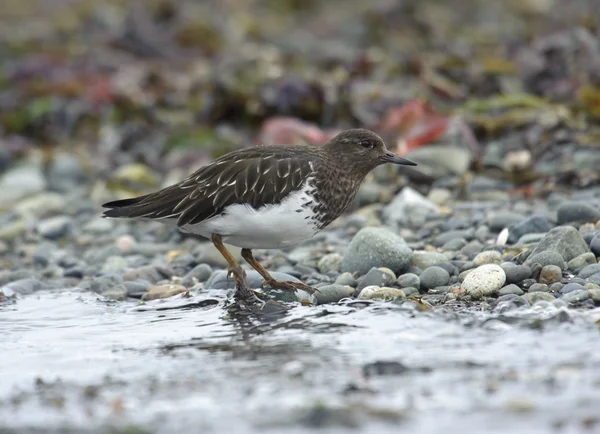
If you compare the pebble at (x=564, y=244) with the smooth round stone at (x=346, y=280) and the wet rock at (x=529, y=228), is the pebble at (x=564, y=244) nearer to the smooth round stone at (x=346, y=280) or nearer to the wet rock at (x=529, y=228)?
the wet rock at (x=529, y=228)

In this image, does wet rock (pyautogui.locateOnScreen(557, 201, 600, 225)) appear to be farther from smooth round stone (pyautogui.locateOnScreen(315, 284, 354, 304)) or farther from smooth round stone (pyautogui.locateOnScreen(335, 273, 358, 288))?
smooth round stone (pyautogui.locateOnScreen(315, 284, 354, 304))

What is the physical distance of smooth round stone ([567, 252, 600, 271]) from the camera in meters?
5.14

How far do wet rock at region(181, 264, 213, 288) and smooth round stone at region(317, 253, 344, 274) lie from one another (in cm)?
74

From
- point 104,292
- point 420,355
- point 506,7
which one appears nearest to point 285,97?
point 104,292

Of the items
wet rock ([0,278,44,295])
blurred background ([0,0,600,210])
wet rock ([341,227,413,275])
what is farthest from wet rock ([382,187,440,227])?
wet rock ([0,278,44,295])

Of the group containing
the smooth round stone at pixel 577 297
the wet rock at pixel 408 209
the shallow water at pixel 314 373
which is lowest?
the shallow water at pixel 314 373

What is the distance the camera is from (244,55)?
40.9 ft

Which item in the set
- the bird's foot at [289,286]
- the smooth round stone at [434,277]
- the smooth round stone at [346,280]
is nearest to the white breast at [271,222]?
the bird's foot at [289,286]

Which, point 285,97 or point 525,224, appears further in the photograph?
point 285,97

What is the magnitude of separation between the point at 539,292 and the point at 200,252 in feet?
8.76

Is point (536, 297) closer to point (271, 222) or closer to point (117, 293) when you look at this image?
point (271, 222)

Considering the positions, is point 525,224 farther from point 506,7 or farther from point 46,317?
point 506,7

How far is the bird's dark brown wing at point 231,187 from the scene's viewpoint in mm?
5215

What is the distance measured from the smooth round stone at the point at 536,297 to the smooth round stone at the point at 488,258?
0.79 m
